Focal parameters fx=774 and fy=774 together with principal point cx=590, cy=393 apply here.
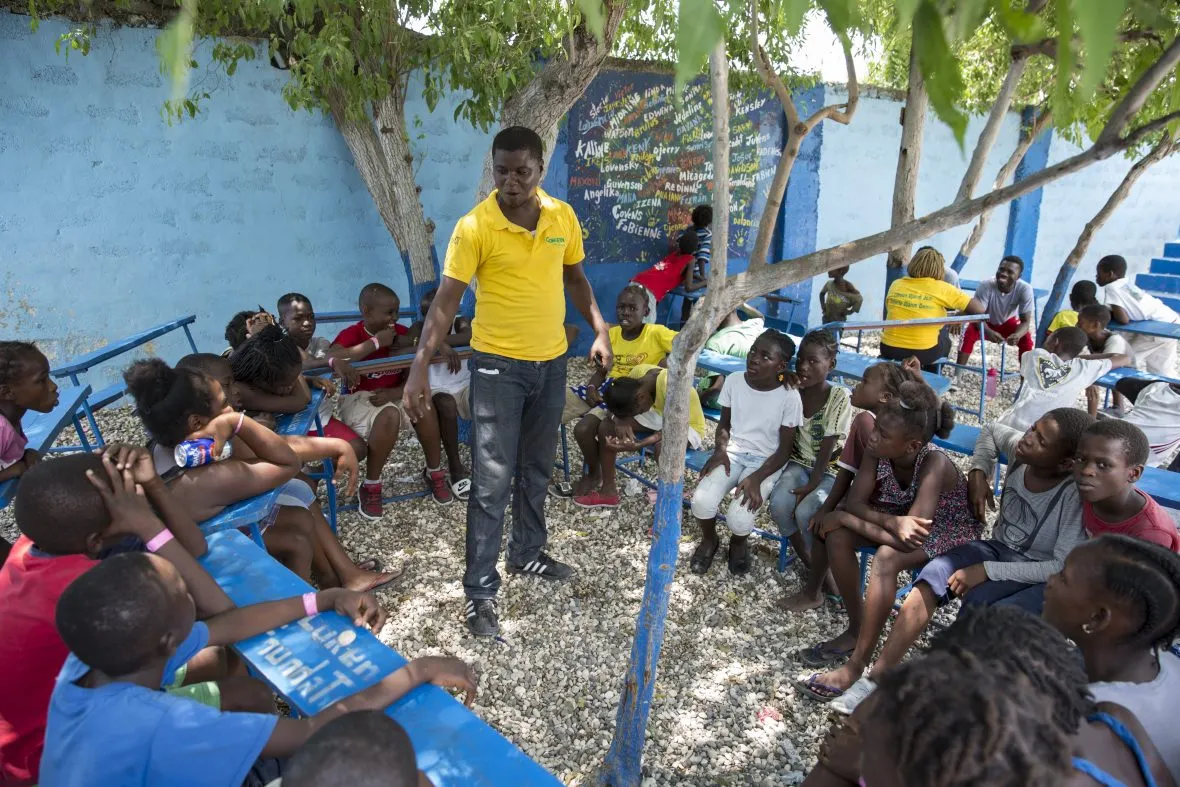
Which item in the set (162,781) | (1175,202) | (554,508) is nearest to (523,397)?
(554,508)

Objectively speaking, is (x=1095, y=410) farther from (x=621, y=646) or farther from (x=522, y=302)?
(x=522, y=302)

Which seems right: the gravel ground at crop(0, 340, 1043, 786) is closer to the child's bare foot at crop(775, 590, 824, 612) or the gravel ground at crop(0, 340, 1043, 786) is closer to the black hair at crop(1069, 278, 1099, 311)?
the child's bare foot at crop(775, 590, 824, 612)

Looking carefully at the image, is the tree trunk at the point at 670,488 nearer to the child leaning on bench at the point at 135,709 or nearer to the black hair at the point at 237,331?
the child leaning on bench at the point at 135,709

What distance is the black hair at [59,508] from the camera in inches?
73.0

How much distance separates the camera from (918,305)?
19.2 ft

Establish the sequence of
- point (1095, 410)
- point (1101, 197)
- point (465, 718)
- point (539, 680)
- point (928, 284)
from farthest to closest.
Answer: point (1101, 197) < point (928, 284) < point (1095, 410) < point (539, 680) < point (465, 718)

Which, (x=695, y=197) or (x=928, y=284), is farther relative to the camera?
(x=695, y=197)

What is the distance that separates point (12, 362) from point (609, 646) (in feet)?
8.95

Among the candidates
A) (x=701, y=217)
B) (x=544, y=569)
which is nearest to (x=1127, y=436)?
(x=544, y=569)

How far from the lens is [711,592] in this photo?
358 cm

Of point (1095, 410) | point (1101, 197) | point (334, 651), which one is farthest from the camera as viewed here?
point (1101, 197)

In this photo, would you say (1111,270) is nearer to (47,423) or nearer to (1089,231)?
(1089,231)

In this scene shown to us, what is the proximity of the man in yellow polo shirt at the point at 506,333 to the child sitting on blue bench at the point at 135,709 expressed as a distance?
139 centimetres

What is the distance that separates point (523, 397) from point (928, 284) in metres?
3.99
